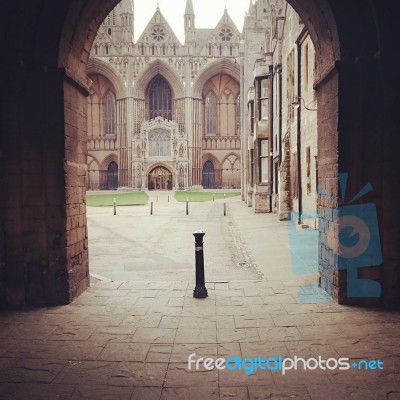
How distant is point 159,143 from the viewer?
166 feet

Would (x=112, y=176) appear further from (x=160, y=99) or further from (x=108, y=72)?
(x=108, y=72)

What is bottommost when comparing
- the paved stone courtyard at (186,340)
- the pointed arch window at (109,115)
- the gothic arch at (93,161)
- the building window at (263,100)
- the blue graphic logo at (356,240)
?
the paved stone courtyard at (186,340)

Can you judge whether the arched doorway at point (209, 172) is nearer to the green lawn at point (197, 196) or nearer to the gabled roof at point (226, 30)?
the green lawn at point (197, 196)

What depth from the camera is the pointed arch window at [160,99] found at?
54875mm

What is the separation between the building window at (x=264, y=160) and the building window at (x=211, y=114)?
115 feet

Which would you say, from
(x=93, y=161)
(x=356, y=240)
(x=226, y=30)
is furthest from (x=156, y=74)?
(x=356, y=240)

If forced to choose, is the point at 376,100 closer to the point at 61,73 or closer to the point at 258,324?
the point at 258,324

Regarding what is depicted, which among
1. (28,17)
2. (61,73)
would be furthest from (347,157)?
(28,17)

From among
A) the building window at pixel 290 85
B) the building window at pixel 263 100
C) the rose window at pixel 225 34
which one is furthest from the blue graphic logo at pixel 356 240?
the rose window at pixel 225 34

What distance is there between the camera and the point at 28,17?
4918mm

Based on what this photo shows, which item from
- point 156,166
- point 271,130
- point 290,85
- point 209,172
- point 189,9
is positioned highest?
point 189,9

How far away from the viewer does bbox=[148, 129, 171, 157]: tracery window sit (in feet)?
166

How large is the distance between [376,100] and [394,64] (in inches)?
18.9

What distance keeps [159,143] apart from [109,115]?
9.62 meters
